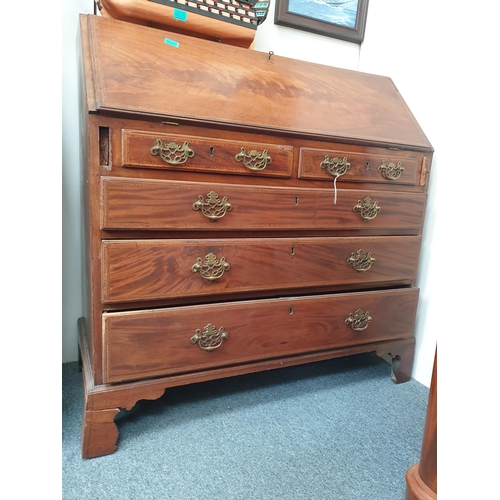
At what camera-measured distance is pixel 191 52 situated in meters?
1.11

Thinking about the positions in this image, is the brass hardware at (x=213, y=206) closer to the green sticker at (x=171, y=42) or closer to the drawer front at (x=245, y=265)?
the drawer front at (x=245, y=265)

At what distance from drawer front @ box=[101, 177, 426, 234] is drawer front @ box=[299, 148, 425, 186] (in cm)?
5

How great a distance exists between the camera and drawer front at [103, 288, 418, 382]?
1.01 meters

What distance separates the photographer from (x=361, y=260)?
1293mm

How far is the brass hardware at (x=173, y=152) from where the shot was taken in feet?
3.12

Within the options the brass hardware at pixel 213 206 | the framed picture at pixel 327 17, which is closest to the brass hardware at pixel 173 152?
the brass hardware at pixel 213 206

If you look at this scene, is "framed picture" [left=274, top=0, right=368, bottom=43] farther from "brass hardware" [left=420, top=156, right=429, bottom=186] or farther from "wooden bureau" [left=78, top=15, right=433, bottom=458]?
"brass hardware" [left=420, top=156, right=429, bottom=186]

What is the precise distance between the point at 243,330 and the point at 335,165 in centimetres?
57

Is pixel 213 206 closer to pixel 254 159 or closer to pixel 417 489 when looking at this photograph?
pixel 254 159

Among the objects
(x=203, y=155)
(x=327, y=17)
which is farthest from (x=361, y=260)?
(x=327, y=17)
